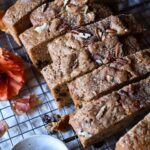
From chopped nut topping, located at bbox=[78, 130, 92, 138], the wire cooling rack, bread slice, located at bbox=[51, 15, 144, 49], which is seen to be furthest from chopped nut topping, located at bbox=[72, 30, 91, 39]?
chopped nut topping, located at bbox=[78, 130, 92, 138]

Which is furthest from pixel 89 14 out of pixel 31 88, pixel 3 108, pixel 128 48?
pixel 3 108

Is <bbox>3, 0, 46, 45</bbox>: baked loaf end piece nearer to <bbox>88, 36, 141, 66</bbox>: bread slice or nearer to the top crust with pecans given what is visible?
the top crust with pecans

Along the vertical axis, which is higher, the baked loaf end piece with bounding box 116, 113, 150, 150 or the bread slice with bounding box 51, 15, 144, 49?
the bread slice with bounding box 51, 15, 144, 49

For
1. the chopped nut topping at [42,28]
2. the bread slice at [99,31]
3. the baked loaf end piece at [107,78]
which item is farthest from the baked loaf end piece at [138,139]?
the chopped nut topping at [42,28]

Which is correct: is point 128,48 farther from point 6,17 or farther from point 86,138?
point 6,17

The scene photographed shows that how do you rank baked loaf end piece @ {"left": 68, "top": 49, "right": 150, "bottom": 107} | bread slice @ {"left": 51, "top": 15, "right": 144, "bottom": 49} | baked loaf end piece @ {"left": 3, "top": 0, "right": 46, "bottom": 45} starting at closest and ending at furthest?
baked loaf end piece @ {"left": 68, "top": 49, "right": 150, "bottom": 107} < bread slice @ {"left": 51, "top": 15, "right": 144, "bottom": 49} < baked loaf end piece @ {"left": 3, "top": 0, "right": 46, "bottom": 45}
